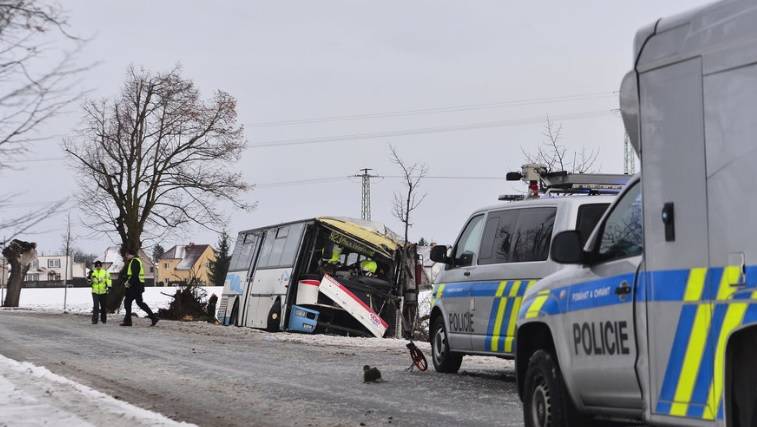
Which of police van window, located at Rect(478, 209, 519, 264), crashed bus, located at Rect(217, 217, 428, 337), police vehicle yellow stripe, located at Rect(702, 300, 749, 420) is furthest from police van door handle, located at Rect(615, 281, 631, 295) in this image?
crashed bus, located at Rect(217, 217, 428, 337)

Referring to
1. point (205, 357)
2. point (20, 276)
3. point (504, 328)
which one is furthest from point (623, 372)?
point (20, 276)

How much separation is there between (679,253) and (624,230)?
41.2 inches

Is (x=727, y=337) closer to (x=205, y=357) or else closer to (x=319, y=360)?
(x=319, y=360)

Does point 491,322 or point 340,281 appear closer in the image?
point 491,322

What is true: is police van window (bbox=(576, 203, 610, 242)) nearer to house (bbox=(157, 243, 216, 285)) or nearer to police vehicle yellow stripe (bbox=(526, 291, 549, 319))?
police vehicle yellow stripe (bbox=(526, 291, 549, 319))

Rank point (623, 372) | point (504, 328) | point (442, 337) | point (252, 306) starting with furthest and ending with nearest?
point (252, 306) < point (442, 337) < point (504, 328) < point (623, 372)

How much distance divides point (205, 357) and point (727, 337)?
1320 centimetres

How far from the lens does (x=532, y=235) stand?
12.2m

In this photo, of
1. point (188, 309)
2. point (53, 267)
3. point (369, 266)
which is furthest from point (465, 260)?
point (53, 267)

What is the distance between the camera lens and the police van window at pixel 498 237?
41.3 ft

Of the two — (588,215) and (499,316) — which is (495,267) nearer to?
(499,316)

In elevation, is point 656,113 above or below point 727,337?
above

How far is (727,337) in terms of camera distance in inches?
206

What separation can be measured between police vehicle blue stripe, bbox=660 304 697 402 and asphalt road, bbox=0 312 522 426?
3.58 meters
